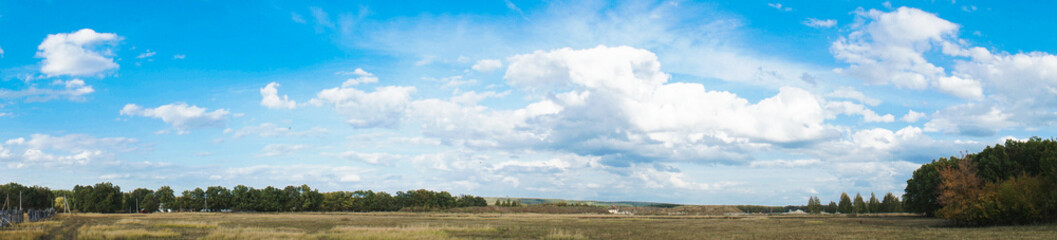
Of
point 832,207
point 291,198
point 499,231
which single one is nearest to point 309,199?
point 291,198

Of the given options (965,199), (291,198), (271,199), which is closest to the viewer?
(965,199)

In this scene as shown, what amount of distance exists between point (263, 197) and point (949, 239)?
546 feet

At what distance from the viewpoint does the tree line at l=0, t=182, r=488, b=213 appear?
15862 cm

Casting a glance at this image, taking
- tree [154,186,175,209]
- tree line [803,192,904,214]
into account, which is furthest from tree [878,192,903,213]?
tree [154,186,175,209]

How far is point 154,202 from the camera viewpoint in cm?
17038

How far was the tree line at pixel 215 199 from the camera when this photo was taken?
159 metres

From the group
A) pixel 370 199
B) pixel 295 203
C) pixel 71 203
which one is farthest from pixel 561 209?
pixel 71 203

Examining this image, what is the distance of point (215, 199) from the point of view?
551 feet

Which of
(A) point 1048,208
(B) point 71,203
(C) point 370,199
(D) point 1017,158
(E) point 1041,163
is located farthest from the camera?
(C) point 370,199

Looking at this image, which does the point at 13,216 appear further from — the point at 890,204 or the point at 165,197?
the point at 890,204

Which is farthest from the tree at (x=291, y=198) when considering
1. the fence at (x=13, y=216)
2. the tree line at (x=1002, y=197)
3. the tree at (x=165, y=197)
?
the tree line at (x=1002, y=197)

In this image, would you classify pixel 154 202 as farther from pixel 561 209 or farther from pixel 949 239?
pixel 949 239

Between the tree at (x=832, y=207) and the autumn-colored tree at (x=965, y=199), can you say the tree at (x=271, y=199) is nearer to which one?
the autumn-colored tree at (x=965, y=199)

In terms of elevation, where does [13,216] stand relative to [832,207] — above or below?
above
